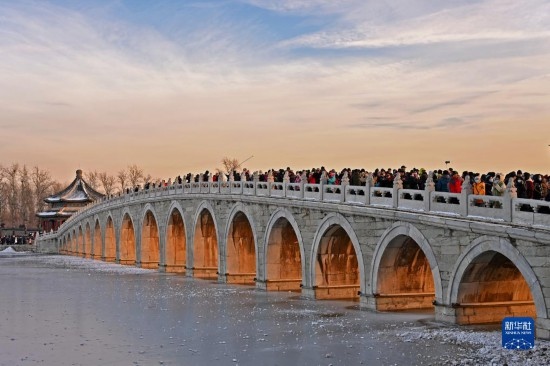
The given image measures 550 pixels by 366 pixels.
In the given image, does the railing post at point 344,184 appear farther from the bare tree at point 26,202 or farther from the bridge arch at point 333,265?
the bare tree at point 26,202

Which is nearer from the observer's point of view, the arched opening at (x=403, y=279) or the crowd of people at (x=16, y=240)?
the arched opening at (x=403, y=279)

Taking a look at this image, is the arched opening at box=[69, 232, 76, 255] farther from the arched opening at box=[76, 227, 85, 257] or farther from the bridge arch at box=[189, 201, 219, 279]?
the bridge arch at box=[189, 201, 219, 279]

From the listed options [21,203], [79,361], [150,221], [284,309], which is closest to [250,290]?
[284,309]

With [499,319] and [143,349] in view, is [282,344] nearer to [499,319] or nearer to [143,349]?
[143,349]

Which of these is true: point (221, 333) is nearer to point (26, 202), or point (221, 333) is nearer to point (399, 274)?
point (399, 274)

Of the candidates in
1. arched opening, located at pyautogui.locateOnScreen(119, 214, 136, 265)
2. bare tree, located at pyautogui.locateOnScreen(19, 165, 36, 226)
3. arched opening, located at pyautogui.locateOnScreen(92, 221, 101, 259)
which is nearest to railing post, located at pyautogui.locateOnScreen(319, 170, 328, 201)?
arched opening, located at pyautogui.locateOnScreen(119, 214, 136, 265)

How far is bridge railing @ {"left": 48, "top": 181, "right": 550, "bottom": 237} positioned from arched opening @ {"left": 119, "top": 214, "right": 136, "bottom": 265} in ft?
64.3


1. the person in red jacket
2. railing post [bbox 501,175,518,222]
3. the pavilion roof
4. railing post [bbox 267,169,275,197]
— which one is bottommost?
railing post [bbox 501,175,518,222]

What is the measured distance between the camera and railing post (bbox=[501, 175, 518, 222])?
58.9 ft

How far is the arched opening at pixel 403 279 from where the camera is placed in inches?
929

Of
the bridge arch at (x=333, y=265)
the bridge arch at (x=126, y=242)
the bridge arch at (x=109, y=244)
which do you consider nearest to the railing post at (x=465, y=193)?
the bridge arch at (x=333, y=265)

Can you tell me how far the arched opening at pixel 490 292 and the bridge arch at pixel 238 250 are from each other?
16.2m

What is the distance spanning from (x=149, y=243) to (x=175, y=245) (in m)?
4.93

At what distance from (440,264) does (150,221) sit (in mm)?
31088
